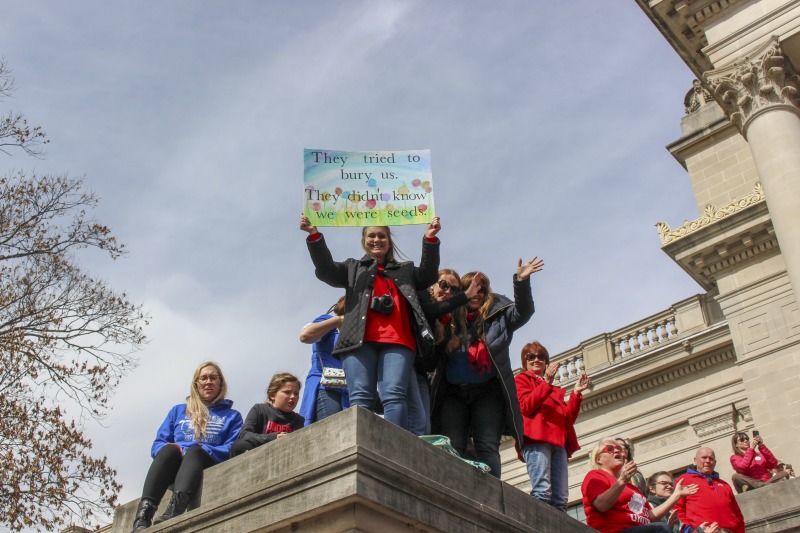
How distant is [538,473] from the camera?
22.2 feet

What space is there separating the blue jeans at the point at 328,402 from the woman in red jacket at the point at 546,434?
1437 mm

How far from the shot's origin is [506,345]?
22.5 ft

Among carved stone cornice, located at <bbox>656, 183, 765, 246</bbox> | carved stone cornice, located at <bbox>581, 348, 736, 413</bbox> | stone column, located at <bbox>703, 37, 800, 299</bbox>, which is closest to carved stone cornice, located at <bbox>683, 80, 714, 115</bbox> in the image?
carved stone cornice, located at <bbox>656, 183, 765, 246</bbox>

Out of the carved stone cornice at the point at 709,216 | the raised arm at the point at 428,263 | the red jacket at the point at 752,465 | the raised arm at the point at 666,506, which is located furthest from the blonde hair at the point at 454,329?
the carved stone cornice at the point at 709,216

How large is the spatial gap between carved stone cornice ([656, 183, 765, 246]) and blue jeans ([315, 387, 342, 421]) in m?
18.2

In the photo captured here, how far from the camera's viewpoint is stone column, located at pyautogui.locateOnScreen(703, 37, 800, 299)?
51.2 ft

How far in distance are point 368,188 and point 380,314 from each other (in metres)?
1.27

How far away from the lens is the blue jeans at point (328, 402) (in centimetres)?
669

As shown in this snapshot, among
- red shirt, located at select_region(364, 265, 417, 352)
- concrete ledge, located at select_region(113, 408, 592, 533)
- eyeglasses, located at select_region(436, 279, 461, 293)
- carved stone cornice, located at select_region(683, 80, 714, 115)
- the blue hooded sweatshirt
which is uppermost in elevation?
carved stone cornice, located at select_region(683, 80, 714, 115)

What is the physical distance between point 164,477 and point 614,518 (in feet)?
10.9

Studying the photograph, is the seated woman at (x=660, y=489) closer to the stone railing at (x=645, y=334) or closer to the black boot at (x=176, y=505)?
the black boot at (x=176, y=505)

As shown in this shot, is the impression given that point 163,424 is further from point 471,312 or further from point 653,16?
point 653,16

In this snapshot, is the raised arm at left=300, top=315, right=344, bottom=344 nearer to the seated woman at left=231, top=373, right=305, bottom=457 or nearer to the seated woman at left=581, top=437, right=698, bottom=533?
the seated woman at left=231, top=373, right=305, bottom=457

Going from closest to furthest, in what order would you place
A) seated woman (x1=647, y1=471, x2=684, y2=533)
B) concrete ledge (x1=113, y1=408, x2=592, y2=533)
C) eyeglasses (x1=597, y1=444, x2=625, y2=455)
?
concrete ledge (x1=113, y1=408, x2=592, y2=533)
eyeglasses (x1=597, y1=444, x2=625, y2=455)
seated woman (x1=647, y1=471, x2=684, y2=533)
